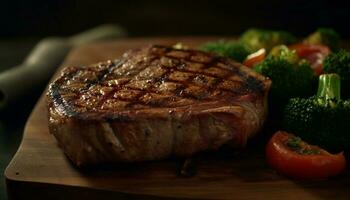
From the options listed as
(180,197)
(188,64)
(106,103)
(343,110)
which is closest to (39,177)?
(106,103)

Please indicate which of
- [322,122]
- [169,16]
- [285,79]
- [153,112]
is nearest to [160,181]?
[153,112]

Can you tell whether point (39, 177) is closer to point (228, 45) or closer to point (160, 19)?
point (228, 45)

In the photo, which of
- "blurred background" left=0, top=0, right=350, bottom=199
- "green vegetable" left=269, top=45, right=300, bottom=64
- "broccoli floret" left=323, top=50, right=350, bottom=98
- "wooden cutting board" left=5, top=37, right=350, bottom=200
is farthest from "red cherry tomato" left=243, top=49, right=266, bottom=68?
"blurred background" left=0, top=0, right=350, bottom=199

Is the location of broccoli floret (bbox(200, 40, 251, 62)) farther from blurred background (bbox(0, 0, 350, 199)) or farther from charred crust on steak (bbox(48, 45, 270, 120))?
blurred background (bbox(0, 0, 350, 199))

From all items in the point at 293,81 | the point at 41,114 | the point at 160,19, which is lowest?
the point at 160,19

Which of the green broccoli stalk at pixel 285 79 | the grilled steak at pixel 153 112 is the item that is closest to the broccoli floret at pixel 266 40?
the green broccoli stalk at pixel 285 79

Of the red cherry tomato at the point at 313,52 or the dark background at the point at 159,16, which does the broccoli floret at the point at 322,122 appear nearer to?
the red cherry tomato at the point at 313,52
